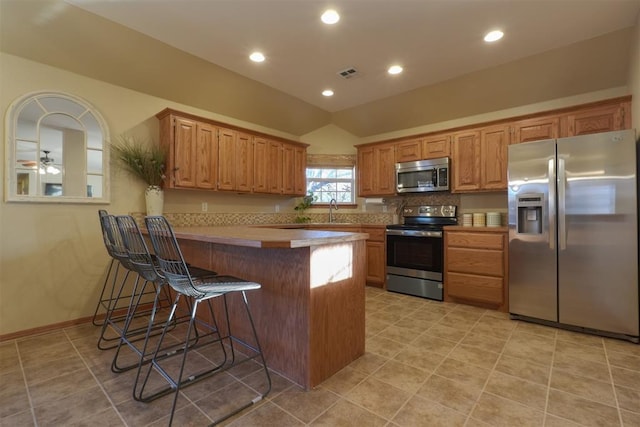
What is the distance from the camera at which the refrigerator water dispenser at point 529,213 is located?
2951 mm

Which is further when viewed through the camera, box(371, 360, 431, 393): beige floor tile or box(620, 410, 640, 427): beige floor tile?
box(371, 360, 431, 393): beige floor tile

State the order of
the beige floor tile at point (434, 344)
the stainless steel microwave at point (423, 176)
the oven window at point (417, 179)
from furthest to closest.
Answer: the oven window at point (417, 179) < the stainless steel microwave at point (423, 176) < the beige floor tile at point (434, 344)

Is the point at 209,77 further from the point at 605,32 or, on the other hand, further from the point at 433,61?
the point at 605,32

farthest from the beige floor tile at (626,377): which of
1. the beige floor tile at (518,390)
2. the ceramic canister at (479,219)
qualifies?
the ceramic canister at (479,219)

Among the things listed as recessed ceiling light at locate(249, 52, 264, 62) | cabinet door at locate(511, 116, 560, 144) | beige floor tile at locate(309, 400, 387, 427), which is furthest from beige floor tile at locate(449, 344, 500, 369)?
recessed ceiling light at locate(249, 52, 264, 62)

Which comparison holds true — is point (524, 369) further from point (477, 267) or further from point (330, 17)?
point (330, 17)

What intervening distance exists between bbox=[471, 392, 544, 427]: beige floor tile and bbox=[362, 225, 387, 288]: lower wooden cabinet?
258 centimetres

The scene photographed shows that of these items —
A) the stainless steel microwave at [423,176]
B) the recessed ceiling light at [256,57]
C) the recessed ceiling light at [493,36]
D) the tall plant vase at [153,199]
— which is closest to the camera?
the recessed ceiling light at [493,36]

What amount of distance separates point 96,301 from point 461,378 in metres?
3.38

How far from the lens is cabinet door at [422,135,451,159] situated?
404 cm

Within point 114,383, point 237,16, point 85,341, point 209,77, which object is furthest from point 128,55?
point 114,383

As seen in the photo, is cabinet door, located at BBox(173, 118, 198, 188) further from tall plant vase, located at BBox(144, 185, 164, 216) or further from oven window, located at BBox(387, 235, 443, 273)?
oven window, located at BBox(387, 235, 443, 273)

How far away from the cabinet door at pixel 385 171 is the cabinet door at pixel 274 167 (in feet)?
4.91

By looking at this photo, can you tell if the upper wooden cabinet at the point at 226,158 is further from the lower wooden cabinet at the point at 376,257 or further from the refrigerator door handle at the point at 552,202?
the refrigerator door handle at the point at 552,202
